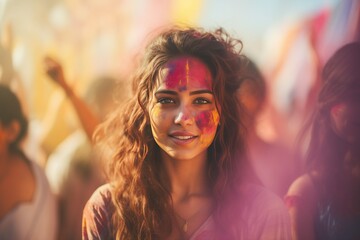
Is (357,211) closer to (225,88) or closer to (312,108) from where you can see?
(312,108)

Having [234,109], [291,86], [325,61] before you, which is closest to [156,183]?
[234,109]

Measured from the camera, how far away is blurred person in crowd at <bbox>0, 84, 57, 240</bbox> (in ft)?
6.65

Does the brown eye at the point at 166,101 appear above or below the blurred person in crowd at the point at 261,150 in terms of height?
above

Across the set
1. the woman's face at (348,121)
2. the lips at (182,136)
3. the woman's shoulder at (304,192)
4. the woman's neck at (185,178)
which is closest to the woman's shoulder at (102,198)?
the woman's neck at (185,178)

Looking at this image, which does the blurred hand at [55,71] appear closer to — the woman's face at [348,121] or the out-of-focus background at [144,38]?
the out-of-focus background at [144,38]

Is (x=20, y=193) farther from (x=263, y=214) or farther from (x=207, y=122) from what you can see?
(x=263, y=214)

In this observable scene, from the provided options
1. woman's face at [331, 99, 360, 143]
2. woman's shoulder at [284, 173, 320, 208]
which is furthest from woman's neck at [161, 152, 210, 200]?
woman's face at [331, 99, 360, 143]

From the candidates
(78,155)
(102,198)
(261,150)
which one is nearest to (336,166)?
(261,150)

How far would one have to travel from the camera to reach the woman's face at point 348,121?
6.02 ft

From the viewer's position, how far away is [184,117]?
158 cm

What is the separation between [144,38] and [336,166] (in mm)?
941

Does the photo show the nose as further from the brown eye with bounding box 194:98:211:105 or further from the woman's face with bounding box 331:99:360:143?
the woman's face with bounding box 331:99:360:143

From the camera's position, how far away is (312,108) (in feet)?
6.23

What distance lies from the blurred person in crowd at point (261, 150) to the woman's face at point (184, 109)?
0.31m
